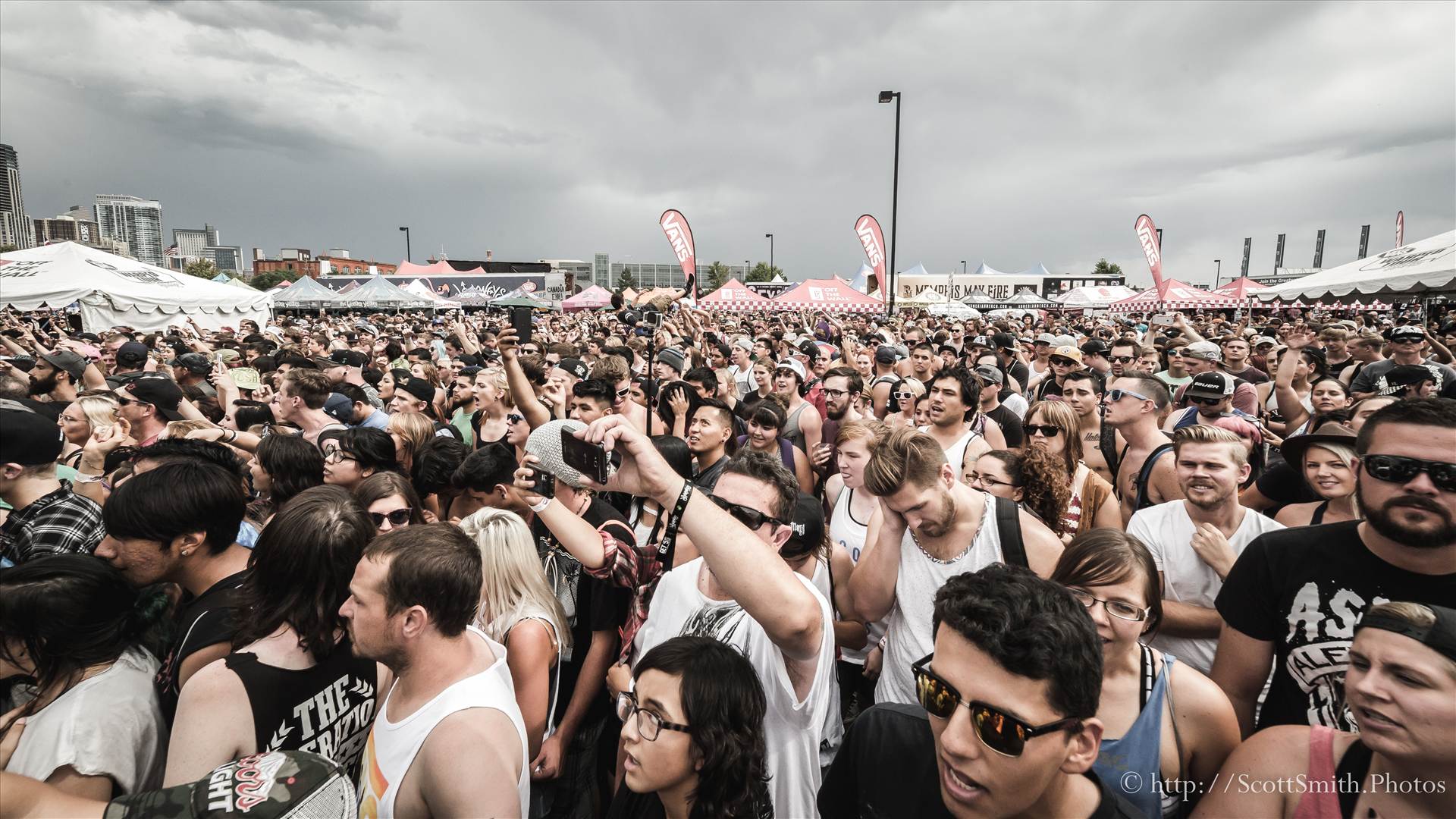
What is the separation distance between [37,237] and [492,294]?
218041 millimetres

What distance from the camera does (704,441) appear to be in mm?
4402

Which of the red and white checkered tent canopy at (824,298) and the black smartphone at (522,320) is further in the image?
the red and white checkered tent canopy at (824,298)

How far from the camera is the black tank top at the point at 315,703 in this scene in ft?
5.93

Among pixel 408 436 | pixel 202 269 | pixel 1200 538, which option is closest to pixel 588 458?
pixel 1200 538

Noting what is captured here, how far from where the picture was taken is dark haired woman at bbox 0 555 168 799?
171 cm

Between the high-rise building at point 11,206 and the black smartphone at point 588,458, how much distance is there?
235313 millimetres

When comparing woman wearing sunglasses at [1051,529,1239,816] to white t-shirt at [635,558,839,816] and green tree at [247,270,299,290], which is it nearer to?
white t-shirt at [635,558,839,816]

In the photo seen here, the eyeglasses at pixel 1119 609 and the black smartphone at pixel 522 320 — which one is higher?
the black smartphone at pixel 522 320

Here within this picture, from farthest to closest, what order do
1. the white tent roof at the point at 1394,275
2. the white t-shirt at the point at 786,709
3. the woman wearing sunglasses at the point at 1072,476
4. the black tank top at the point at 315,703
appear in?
1. the white tent roof at the point at 1394,275
2. the woman wearing sunglasses at the point at 1072,476
3. the white t-shirt at the point at 786,709
4. the black tank top at the point at 315,703

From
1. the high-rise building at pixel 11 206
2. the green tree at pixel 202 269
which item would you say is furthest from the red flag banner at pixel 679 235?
the high-rise building at pixel 11 206

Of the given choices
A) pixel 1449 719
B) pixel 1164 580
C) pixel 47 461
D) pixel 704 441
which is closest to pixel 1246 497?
pixel 1164 580

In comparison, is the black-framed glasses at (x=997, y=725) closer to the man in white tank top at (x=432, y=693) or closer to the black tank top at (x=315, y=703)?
the man in white tank top at (x=432, y=693)

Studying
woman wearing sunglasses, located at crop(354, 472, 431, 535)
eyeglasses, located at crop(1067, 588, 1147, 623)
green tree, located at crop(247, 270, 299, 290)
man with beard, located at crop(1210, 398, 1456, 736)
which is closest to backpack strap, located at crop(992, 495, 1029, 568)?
eyeglasses, located at crop(1067, 588, 1147, 623)

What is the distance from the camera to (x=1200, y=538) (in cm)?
277
